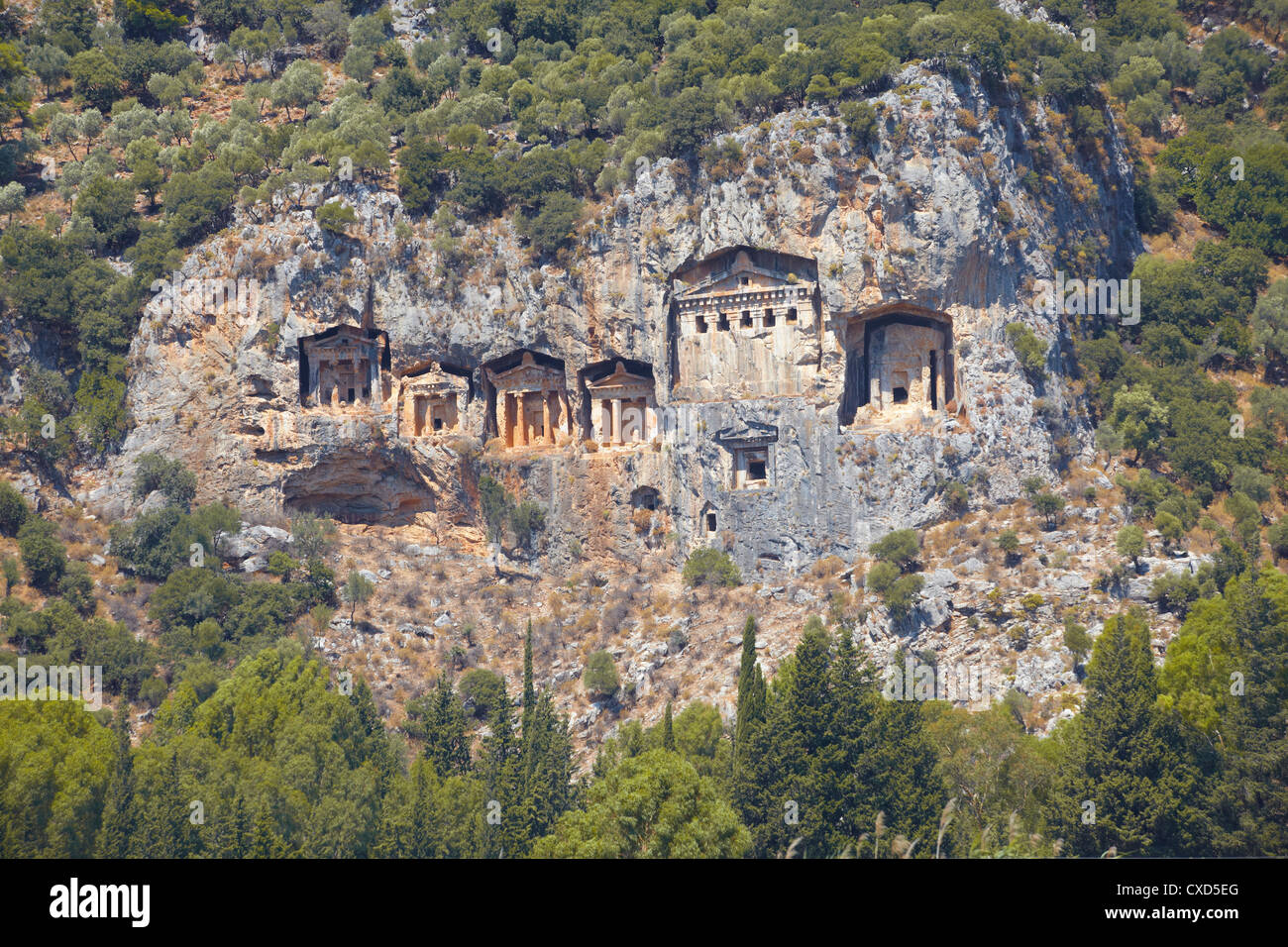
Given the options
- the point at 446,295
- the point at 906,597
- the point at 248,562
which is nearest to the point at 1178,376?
the point at 906,597

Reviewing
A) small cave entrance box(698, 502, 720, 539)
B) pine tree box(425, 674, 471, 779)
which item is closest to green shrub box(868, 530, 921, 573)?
small cave entrance box(698, 502, 720, 539)

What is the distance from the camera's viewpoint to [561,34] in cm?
9419

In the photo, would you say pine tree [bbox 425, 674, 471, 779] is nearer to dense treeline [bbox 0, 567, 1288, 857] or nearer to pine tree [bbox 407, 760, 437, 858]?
dense treeline [bbox 0, 567, 1288, 857]

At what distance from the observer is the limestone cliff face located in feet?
219

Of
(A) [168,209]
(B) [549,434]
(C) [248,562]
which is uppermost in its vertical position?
(A) [168,209]

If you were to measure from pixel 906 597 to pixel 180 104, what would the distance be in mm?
49725

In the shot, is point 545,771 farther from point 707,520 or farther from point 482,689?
point 707,520

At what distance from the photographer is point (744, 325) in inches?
2753

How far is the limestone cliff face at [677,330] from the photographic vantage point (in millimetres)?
66750

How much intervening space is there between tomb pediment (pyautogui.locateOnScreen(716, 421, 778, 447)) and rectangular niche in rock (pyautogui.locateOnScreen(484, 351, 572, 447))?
27.3 ft

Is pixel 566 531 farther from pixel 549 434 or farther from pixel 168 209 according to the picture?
pixel 168 209

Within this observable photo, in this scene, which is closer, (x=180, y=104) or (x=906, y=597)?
(x=906, y=597)

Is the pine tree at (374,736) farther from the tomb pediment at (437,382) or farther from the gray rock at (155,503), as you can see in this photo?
the tomb pediment at (437,382)

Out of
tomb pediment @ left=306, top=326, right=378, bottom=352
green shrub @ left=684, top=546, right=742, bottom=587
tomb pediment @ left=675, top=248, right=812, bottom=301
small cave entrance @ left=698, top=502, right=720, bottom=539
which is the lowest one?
green shrub @ left=684, top=546, right=742, bottom=587
